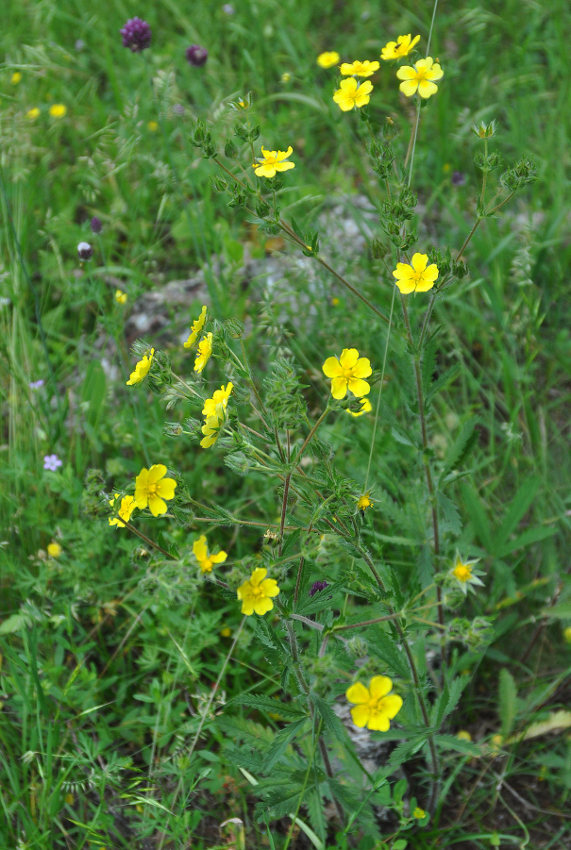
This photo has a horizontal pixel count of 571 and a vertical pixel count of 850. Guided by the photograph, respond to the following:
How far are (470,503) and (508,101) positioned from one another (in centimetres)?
235

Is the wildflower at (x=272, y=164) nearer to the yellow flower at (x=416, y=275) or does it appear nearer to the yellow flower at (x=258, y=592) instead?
the yellow flower at (x=416, y=275)

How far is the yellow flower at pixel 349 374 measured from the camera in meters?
Answer: 1.43

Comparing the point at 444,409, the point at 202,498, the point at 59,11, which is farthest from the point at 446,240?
the point at 59,11

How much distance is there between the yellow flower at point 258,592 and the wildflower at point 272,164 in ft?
2.80

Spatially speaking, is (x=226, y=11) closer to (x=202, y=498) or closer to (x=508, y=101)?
(x=508, y=101)

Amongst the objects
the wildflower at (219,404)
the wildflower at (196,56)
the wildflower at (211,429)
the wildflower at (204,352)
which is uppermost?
the wildflower at (196,56)

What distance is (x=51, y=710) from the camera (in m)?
2.09

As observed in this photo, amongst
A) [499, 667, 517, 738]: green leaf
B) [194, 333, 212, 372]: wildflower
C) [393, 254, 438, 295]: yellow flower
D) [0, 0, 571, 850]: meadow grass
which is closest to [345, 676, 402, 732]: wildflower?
[0, 0, 571, 850]: meadow grass

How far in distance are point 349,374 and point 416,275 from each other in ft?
1.05

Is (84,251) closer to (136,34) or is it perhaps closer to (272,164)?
(136,34)

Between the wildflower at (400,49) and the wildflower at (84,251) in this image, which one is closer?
the wildflower at (400,49)

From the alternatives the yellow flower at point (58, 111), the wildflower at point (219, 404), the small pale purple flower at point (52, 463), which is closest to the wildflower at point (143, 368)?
the wildflower at point (219, 404)

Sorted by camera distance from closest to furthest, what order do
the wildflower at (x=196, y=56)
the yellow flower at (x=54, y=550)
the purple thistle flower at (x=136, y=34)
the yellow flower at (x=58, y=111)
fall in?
the yellow flower at (x=54, y=550), the purple thistle flower at (x=136, y=34), the wildflower at (x=196, y=56), the yellow flower at (x=58, y=111)

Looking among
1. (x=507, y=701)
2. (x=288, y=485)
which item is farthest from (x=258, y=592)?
(x=507, y=701)
